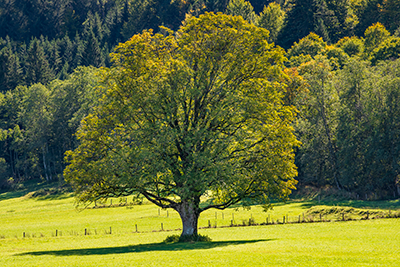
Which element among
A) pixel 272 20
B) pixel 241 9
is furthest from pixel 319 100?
pixel 241 9

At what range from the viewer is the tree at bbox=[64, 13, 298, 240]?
121ft

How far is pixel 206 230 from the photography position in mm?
51438

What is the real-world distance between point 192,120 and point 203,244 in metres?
11.0

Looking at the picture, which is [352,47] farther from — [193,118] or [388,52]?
[193,118]

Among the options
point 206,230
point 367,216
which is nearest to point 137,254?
point 206,230

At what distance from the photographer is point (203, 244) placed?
3616cm

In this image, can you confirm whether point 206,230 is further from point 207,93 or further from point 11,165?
point 11,165

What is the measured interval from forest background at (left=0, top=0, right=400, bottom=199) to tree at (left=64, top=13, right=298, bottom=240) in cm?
548

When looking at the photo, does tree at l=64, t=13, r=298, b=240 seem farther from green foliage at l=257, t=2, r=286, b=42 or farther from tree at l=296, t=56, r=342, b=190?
green foliage at l=257, t=2, r=286, b=42

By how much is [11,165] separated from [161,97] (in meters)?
124

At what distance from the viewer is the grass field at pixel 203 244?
28000 millimetres

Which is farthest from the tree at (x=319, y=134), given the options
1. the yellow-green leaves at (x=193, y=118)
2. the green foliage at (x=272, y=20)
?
the green foliage at (x=272, y=20)

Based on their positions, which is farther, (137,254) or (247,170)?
(247,170)

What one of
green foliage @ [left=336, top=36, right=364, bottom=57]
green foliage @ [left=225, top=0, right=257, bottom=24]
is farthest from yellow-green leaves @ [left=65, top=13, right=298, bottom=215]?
green foliage @ [left=225, top=0, right=257, bottom=24]
